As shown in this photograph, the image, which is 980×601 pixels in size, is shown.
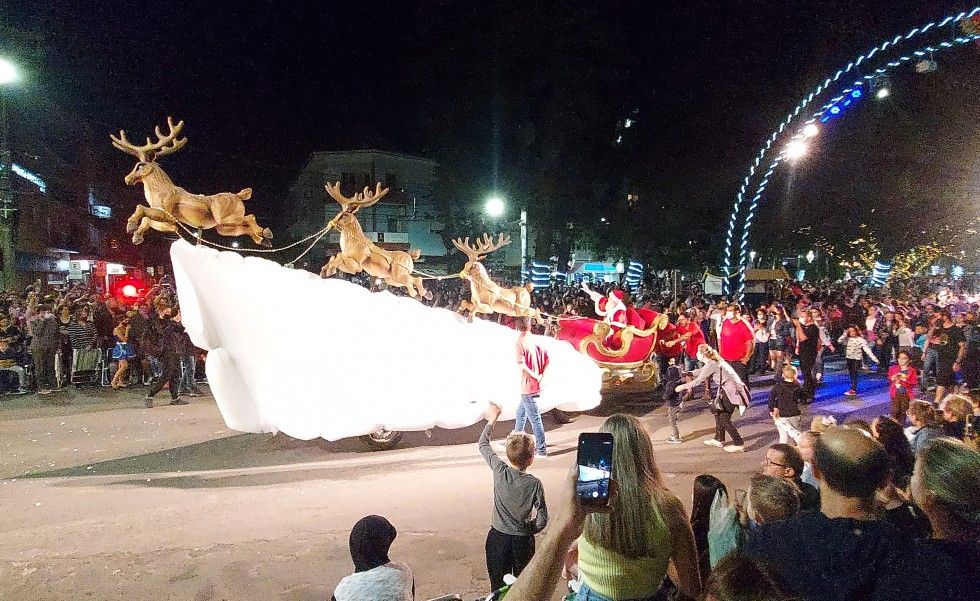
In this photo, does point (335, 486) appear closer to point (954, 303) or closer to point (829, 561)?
point (829, 561)

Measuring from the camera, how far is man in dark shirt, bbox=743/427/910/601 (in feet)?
6.67

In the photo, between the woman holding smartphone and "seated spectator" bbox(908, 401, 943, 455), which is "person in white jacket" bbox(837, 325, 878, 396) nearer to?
"seated spectator" bbox(908, 401, 943, 455)

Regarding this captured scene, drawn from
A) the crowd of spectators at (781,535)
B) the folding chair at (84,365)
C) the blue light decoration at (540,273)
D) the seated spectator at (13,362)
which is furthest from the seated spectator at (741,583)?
the blue light decoration at (540,273)

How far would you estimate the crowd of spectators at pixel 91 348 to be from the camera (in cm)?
1223

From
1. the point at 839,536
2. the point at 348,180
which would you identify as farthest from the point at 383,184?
the point at 839,536

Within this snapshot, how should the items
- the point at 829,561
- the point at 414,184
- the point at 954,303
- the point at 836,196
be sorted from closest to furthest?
the point at 829,561
the point at 954,303
the point at 836,196
the point at 414,184

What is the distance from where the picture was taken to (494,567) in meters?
3.87

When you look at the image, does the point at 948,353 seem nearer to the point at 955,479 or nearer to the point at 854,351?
the point at 854,351

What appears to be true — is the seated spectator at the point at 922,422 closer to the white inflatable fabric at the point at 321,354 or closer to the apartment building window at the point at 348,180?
the white inflatable fabric at the point at 321,354

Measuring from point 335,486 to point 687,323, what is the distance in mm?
8256

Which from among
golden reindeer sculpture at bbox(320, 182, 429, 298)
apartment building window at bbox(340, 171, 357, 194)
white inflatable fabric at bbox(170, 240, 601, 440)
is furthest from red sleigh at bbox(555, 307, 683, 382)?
apartment building window at bbox(340, 171, 357, 194)

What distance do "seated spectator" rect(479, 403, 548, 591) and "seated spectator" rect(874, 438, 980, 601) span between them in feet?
6.42

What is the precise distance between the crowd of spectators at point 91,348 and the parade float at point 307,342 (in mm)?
5179

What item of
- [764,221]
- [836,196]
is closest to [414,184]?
[764,221]
